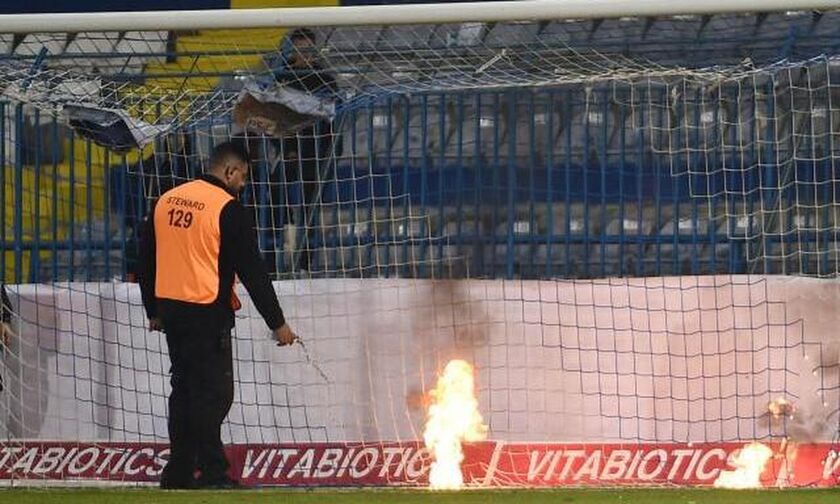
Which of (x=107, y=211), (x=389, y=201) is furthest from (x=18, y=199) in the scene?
(x=389, y=201)

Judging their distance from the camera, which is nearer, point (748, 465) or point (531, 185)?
point (748, 465)

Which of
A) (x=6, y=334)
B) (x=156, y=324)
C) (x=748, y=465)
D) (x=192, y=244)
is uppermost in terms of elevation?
(x=192, y=244)

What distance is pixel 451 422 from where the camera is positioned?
39.8 feet

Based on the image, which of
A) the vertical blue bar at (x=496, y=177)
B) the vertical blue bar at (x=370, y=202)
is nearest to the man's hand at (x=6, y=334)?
the vertical blue bar at (x=370, y=202)

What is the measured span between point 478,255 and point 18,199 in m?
2.87

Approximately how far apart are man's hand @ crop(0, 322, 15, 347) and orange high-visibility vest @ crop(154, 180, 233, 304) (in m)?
2.21

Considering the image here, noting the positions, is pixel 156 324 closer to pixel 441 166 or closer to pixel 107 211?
pixel 107 211

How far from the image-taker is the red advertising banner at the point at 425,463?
1180 centimetres

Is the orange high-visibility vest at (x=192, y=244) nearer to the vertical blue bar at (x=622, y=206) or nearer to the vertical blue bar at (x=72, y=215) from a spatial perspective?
the vertical blue bar at (x=72, y=215)

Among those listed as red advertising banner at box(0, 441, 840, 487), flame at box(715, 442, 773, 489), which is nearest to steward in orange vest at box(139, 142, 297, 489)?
red advertising banner at box(0, 441, 840, 487)

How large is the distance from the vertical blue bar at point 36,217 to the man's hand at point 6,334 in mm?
331

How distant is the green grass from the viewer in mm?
9930

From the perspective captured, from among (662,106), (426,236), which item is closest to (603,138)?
(662,106)

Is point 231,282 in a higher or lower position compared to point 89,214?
lower
